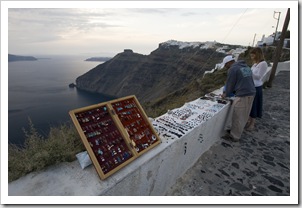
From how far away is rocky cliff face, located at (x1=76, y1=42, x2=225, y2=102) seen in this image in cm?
6625

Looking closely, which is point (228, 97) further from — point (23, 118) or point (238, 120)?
point (23, 118)

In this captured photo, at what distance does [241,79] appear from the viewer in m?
3.81

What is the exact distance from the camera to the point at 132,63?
3971 inches

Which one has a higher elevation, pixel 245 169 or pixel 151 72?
pixel 245 169

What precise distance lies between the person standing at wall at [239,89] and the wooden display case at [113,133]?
2184 millimetres

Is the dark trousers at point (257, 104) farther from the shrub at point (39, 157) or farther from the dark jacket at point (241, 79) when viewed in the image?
the shrub at point (39, 157)

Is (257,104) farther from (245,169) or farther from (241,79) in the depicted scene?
(245,169)

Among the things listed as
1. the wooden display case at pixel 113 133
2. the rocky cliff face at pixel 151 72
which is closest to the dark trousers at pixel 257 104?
the wooden display case at pixel 113 133

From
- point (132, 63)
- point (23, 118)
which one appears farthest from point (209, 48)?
point (23, 118)

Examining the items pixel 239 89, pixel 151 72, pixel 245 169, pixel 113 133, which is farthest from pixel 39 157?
pixel 151 72

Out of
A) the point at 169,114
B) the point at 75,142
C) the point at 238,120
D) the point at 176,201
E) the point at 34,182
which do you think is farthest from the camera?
the point at 238,120

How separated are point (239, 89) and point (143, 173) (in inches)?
107

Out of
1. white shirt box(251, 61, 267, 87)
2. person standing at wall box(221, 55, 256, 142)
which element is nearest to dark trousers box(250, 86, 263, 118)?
white shirt box(251, 61, 267, 87)

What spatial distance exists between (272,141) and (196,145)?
227cm
